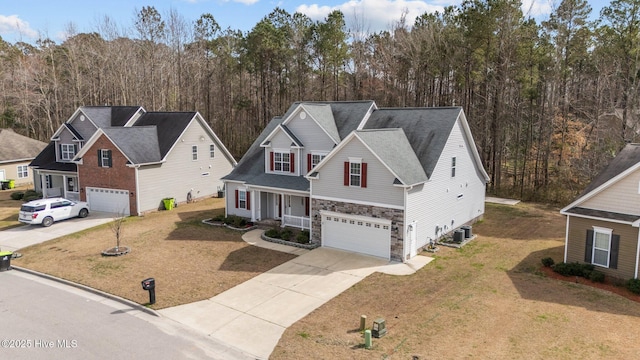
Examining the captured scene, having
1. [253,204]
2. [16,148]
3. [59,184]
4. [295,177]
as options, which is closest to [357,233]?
[295,177]

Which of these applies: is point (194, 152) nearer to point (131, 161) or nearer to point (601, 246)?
point (131, 161)

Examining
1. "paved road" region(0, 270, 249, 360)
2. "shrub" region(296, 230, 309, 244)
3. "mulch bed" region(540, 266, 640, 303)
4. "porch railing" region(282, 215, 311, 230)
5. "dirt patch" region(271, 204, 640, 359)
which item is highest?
"porch railing" region(282, 215, 311, 230)

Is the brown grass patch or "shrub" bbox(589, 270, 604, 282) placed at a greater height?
"shrub" bbox(589, 270, 604, 282)

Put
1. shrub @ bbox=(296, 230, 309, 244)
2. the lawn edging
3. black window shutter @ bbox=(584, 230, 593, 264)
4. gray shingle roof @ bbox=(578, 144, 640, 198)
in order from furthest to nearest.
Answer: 1. shrub @ bbox=(296, 230, 309, 244)
2. the lawn edging
3. gray shingle roof @ bbox=(578, 144, 640, 198)
4. black window shutter @ bbox=(584, 230, 593, 264)

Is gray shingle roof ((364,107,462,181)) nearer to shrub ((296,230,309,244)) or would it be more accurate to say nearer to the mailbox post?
shrub ((296,230,309,244))

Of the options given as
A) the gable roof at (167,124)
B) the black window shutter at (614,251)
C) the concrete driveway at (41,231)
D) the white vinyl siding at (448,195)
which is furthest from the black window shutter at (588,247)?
the concrete driveway at (41,231)

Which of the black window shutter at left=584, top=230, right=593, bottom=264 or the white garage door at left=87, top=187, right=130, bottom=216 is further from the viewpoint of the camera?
the white garage door at left=87, top=187, right=130, bottom=216

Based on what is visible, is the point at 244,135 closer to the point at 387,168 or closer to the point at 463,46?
the point at 463,46

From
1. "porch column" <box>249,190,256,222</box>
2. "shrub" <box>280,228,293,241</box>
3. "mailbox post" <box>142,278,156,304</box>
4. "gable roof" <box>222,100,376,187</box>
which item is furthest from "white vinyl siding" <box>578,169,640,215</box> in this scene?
"mailbox post" <box>142,278,156,304</box>
